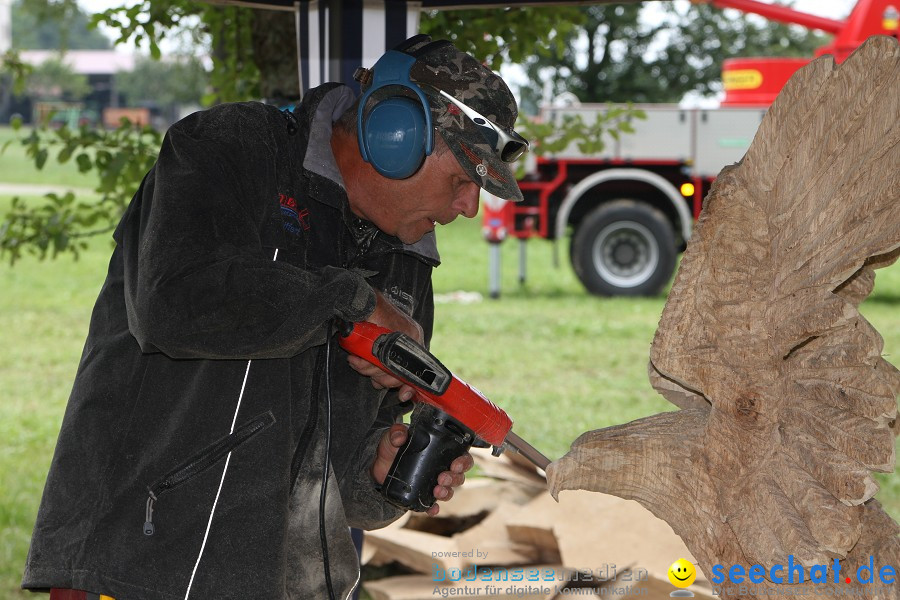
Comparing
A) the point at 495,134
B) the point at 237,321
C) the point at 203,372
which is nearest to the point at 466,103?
the point at 495,134

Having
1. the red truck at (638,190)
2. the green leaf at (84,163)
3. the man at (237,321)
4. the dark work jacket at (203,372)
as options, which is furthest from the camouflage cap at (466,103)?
the red truck at (638,190)

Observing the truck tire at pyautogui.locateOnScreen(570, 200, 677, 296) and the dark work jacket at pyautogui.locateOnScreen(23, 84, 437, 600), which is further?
the truck tire at pyautogui.locateOnScreen(570, 200, 677, 296)

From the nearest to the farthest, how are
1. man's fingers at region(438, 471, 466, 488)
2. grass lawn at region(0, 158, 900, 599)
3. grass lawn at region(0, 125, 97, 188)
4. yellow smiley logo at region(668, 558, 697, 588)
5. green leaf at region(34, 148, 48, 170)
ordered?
man's fingers at region(438, 471, 466, 488) < yellow smiley logo at region(668, 558, 697, 588) < green leaf at region(34, 148, 48, 170) < grass lawn at region(0, 158, 900, 599) < grass lawn at region(0, 125, 97, 188)

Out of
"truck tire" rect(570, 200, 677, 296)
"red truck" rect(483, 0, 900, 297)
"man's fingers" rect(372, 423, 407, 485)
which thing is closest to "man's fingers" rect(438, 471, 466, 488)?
"man's fingers" rect(372, 423, 407, 485)

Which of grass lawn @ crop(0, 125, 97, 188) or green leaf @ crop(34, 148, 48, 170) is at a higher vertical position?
green leaf @ crop(34, 148, 48, 170)

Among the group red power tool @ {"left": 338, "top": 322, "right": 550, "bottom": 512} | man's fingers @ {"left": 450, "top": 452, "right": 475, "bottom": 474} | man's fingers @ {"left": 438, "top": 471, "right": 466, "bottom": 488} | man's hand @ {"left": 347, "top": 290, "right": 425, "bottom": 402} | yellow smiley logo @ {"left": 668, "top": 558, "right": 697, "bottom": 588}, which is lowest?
yellow smiley logo @ {"left": 668, "top": 558, "right": 697, "bottom": 588}

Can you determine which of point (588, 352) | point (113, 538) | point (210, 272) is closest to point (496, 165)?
point (210, 272)

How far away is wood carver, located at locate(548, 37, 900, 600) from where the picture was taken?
1551mm

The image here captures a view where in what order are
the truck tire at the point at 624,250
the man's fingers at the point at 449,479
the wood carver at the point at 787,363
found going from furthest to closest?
the truck tire at the point at 624,250 < the man's fingers at the point at 449,479 < the wood carver at the point at 787,363

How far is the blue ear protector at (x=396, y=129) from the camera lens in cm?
179

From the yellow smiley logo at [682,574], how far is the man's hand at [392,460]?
1263 millimetres

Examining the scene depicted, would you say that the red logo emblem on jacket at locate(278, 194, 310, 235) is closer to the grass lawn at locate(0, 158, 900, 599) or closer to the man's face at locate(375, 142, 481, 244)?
the man's face at locate(375, 142, 481, 244)

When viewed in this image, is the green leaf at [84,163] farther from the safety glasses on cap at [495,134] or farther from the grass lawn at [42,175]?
the grass lawn at [42,175]

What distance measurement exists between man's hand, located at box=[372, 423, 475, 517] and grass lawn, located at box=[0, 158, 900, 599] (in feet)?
8.04
